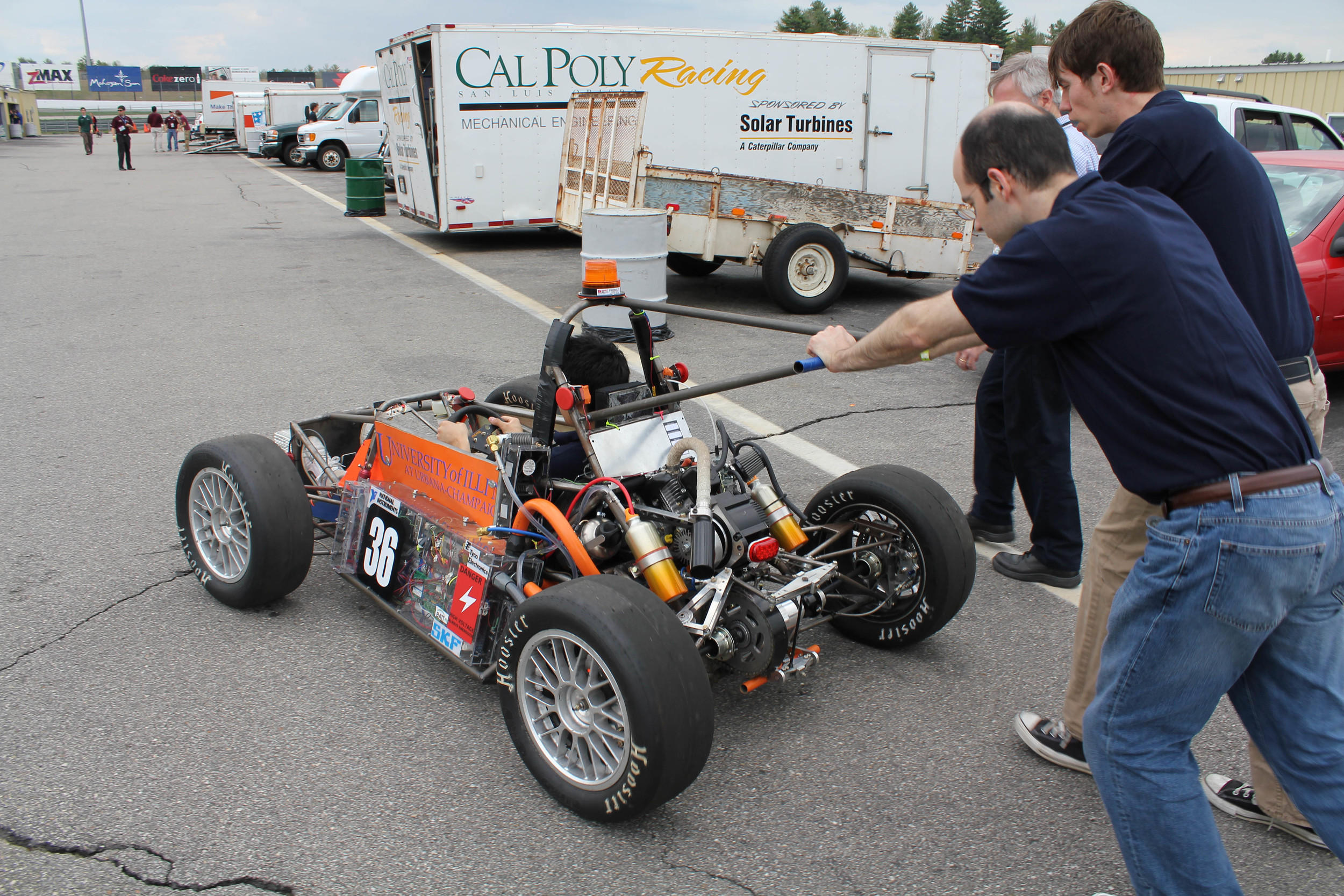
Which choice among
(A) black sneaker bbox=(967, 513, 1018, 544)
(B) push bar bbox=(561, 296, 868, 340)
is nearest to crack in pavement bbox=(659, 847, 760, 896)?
(B) push bar bbox=(561, 296, 868, 340)

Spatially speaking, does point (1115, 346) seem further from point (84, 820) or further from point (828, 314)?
point (828, 314)

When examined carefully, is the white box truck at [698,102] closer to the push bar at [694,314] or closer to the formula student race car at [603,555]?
the formula student race car at [603,555]

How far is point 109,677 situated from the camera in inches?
131

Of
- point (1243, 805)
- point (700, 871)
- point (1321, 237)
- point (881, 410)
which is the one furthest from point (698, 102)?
point (700, 871)

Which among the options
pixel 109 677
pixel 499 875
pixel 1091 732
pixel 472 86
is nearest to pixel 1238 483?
pixel 1091 732

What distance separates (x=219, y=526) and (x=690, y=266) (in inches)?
339

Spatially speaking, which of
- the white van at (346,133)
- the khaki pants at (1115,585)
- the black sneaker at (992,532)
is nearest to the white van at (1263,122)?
the black sneaker at (992,532)

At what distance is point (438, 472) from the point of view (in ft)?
11.6

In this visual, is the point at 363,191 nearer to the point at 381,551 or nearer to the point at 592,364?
the point at 381,551

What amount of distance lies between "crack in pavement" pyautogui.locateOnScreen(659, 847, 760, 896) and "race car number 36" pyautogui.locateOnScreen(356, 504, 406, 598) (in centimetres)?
152

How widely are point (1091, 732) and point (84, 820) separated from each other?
2591mm

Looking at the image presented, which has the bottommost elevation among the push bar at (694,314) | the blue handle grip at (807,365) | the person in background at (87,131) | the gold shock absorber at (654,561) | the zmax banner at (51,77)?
the gold shock absorber at (654,561)

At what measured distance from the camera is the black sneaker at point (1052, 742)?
9.45 ft

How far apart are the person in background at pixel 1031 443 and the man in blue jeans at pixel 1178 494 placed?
1.56 m
